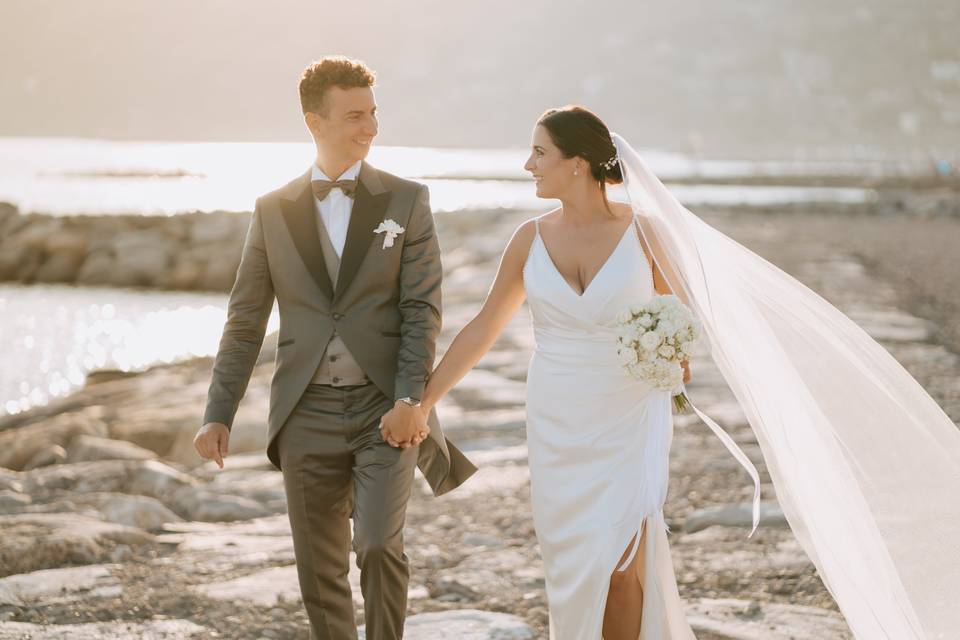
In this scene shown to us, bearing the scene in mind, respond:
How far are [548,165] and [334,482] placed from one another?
1366 millimetres

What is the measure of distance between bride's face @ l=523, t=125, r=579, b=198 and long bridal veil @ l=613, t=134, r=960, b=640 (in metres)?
0.22

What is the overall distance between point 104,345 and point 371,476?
550 inches

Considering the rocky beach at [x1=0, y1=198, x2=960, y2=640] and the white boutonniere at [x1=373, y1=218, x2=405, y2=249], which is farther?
the rocky beach at [x1=0, y1=198, x2=960, y2=640]

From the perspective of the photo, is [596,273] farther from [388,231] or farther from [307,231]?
[307,231]

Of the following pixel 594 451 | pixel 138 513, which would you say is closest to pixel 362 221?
pixel 594 451

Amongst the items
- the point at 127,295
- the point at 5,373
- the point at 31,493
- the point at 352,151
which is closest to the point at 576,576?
the point at 352,151

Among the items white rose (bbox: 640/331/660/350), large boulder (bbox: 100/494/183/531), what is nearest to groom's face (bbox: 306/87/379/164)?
white rose (bbox: 640/331/660/350)

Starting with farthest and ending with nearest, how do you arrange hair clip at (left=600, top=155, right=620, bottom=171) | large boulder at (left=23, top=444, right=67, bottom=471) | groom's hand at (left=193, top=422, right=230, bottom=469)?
large boulder at (left=23, top=444, right=67, bottom=471)
hair clip at (left=600, top=155, right=620, bottom=171)
groom's hand at (left=193, top=422, right=230, bottom=469)

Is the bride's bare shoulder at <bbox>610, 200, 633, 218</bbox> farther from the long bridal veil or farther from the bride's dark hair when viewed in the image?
the bride's dark hair

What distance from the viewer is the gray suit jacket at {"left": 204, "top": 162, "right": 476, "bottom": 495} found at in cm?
385

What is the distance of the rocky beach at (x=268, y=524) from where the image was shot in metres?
4.95

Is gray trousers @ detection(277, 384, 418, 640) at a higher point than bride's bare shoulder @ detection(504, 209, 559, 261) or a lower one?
lower

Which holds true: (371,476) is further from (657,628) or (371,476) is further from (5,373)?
(5,373)

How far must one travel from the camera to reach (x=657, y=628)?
12.3 ft
